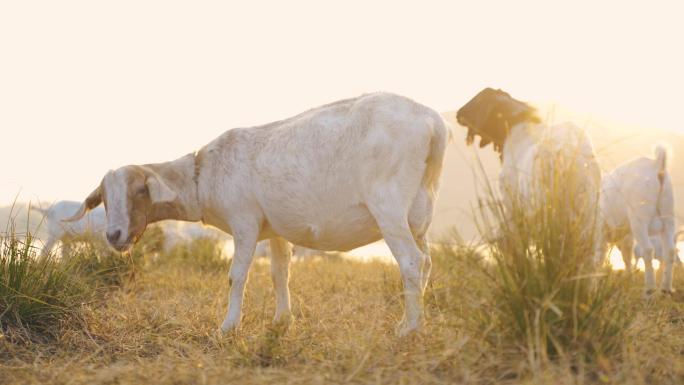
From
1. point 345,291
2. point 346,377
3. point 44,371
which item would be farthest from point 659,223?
point 44,371

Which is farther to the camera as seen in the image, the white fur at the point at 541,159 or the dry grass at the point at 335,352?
the white fur at the point at 541,159

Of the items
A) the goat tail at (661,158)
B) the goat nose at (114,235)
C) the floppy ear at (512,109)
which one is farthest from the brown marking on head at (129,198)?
the goat tail at (661,158)

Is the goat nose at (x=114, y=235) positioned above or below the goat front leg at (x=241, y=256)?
above

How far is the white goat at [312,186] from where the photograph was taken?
509 cm

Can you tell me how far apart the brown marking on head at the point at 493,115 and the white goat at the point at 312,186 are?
101 inches

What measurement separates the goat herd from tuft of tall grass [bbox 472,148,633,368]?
2.38ft

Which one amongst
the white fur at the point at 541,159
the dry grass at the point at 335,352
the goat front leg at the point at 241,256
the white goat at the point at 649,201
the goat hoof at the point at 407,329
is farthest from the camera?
the white goat at the point at 649,201

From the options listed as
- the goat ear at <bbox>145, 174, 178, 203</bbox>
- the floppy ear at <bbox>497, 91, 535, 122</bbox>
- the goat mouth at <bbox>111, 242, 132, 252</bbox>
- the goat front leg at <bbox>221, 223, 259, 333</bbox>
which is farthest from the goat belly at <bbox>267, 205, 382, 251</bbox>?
the floppy ear at <bbox>497, 91, 535, 122</bbox>

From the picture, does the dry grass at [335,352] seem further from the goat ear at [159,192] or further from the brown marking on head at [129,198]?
the goat ear at [159,192]

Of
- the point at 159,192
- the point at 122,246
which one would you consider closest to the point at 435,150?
the point at 159,192

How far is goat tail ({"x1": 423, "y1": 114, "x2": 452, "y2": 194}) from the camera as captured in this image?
5.30 meters

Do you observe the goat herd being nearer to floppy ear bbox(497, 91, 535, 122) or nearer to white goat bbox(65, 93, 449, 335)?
white goat bbox(65, 93, 449, 335)

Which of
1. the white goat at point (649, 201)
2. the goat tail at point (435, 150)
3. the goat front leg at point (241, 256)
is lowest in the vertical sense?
the white goat at point (649, 201)

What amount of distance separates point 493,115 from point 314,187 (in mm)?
3342
